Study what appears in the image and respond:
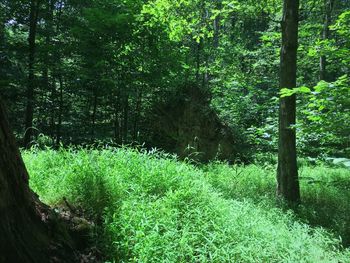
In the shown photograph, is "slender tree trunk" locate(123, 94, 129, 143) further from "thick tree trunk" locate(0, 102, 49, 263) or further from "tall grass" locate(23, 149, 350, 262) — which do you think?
"thick tree trunk" locate(0, 102, 49, 263)

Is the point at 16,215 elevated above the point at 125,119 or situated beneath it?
situated beneath

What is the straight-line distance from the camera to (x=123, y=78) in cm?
987

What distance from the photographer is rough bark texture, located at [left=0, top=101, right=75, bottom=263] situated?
2.31 m

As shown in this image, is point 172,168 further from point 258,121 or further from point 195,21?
point 258,121

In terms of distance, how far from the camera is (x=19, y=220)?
8.15 feet

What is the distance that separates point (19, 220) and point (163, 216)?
1734 millimetres

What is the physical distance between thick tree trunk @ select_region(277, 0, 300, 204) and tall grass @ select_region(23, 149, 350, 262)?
1.19 meters

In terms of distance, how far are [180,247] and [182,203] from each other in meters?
0.86

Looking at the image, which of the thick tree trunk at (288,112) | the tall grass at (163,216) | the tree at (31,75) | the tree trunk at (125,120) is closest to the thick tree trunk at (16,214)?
the tall grass at (163,216)

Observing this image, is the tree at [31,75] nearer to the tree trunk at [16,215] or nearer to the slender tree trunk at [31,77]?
the slender tree trunk at [31,77]

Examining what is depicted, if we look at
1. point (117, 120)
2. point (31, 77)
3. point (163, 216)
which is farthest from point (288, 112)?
point (31, 77)

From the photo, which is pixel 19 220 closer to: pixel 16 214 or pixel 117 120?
pixel 16 214

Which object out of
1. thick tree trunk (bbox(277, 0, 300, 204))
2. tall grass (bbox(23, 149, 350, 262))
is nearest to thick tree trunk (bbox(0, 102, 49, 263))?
tall grass (bbox(23, 149, 350, 262))

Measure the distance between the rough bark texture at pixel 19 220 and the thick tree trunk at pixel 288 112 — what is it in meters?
4.77
